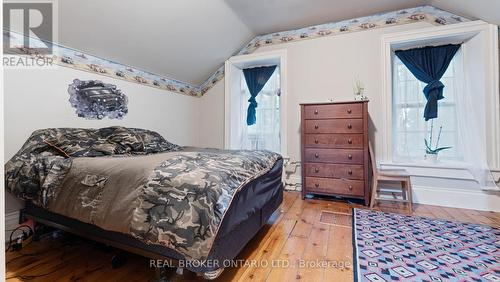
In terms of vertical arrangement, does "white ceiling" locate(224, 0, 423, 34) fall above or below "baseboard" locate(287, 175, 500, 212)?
above

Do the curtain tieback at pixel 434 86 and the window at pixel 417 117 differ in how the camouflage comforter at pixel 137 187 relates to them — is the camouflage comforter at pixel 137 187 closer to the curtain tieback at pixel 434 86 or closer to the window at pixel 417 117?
the window at pixel 417 117

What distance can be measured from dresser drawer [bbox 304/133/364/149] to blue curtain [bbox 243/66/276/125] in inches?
47.6

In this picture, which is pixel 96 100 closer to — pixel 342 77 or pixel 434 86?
pixel 342 77

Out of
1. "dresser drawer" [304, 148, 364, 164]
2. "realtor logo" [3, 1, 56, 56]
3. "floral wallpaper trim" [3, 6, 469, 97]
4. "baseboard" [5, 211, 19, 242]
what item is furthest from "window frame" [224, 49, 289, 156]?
"baseboard" [5, 211, 19, 242]

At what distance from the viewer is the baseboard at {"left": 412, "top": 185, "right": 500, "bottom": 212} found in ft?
8.27

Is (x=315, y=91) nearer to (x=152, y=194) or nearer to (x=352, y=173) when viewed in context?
(x=352, y=173)

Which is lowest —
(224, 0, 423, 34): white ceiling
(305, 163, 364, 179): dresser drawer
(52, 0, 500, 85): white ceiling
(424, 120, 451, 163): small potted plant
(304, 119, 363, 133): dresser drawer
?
(305, 163, 364, 179): dresser drawer

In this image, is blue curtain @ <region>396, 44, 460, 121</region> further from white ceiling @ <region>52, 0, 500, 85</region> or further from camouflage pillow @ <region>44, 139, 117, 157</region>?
camouflage pillow @ <region>44, 139, 117, 157</region>

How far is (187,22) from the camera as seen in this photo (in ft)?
9.01

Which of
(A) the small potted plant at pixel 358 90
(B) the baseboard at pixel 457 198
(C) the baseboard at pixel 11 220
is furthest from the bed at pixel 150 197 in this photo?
(B) the baseboard at pixel 457 198

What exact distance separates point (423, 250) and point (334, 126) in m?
1.54

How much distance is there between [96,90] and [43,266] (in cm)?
176

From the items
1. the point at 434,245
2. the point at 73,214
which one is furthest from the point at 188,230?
the point at 434,245

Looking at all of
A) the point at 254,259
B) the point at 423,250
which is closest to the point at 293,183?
the point at 423,250
